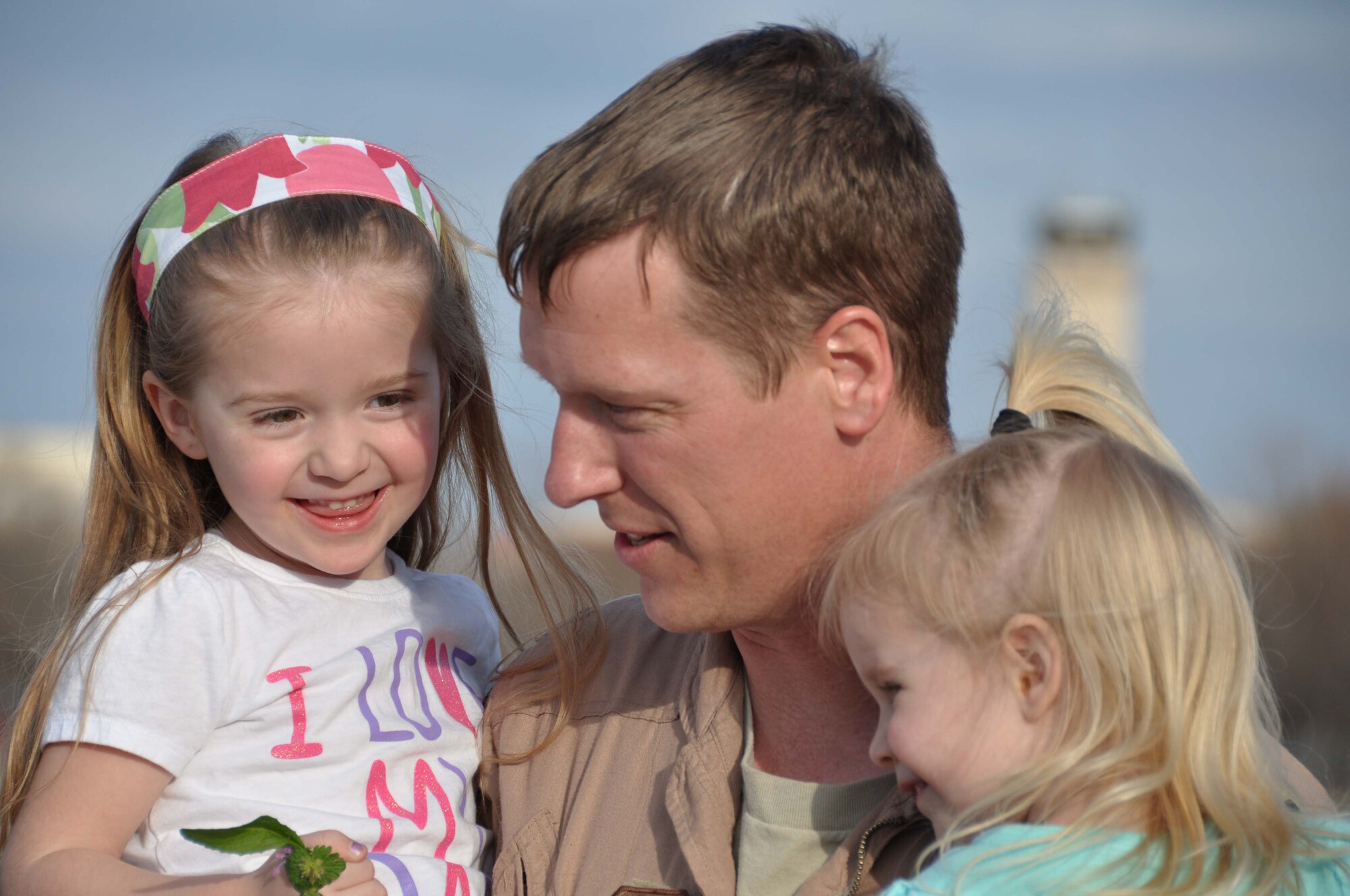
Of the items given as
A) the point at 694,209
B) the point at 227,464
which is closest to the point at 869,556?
the point at 694,209

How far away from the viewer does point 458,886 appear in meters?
2.45

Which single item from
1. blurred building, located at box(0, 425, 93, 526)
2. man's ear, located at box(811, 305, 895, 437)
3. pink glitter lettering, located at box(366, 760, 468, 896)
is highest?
man's ear, located at box(811, 305, 895, 437)

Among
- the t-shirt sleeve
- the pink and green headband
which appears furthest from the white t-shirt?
the pink and green headband

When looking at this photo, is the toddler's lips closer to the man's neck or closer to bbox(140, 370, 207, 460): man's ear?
bbox(140, 370, 207, 460): man's ear

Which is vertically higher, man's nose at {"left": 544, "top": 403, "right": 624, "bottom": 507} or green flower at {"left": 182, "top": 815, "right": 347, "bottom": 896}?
man's nose at {"left": 544, "top": 403, "right": 624, "bottom": 507}

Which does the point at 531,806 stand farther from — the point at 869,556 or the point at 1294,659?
the point at 1294,659

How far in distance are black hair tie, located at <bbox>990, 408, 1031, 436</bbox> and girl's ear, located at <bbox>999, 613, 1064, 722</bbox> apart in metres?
0.41

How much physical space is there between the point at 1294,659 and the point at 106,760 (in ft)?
32.1

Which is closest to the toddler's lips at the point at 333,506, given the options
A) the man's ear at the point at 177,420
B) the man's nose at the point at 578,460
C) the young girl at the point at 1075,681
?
the man's ear at the point at 177,420

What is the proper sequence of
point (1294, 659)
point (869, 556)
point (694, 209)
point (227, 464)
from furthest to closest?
1. point (1294, 659)
2. point (227, 464)
3. point (694, 209)
4. point (869, 556)

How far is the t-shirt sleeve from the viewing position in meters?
2.19

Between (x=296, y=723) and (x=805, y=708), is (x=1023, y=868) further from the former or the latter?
(x=296, y=723)

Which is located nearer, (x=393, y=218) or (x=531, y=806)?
(x=531, y=806)

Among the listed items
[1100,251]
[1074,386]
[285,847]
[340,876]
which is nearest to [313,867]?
[285,847]
